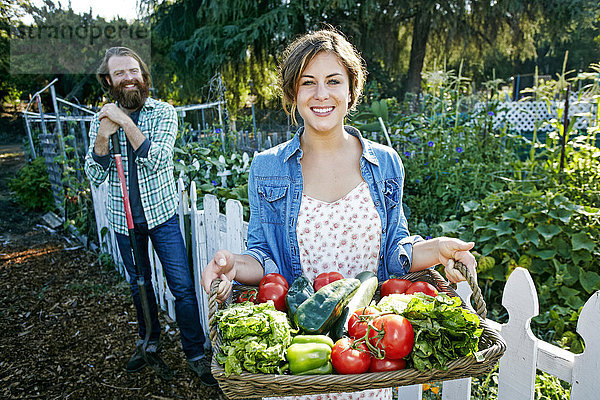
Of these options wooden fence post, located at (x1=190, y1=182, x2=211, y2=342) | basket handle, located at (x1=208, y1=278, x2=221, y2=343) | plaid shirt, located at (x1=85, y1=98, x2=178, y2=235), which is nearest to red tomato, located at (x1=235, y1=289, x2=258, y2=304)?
basket handle, located at (x1=208, y1=278, x2=221, y2=343)

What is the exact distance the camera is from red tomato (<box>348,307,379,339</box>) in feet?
3.89

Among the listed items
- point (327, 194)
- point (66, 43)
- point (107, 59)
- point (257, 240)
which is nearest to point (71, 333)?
point (107, 59)

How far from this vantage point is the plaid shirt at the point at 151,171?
282 centimetres

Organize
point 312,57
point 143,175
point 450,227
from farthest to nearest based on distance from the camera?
point 450,227 < point 143,175 < point 312,57

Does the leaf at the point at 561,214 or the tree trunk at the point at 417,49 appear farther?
the tree trunk at the point at 417,49

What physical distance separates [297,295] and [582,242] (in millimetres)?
2528

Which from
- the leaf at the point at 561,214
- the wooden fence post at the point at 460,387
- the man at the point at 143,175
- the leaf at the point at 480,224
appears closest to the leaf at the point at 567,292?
the leaf at the point at 561,214

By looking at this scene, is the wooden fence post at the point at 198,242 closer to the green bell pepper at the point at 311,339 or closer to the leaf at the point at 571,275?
the green bell pepper at the point at 311,339

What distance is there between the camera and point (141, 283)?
9.40ft

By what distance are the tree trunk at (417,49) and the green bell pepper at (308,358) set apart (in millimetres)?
12365

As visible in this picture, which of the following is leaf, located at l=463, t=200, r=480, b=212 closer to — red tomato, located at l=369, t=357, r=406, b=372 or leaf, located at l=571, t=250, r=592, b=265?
leaf, located at l=571, t=250, r=592, b=265

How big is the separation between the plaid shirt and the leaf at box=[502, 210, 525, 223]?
2.47 metres

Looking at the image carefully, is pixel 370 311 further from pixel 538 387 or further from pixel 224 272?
pixel 538 387

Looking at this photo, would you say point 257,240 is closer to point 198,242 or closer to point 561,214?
point 198,242
